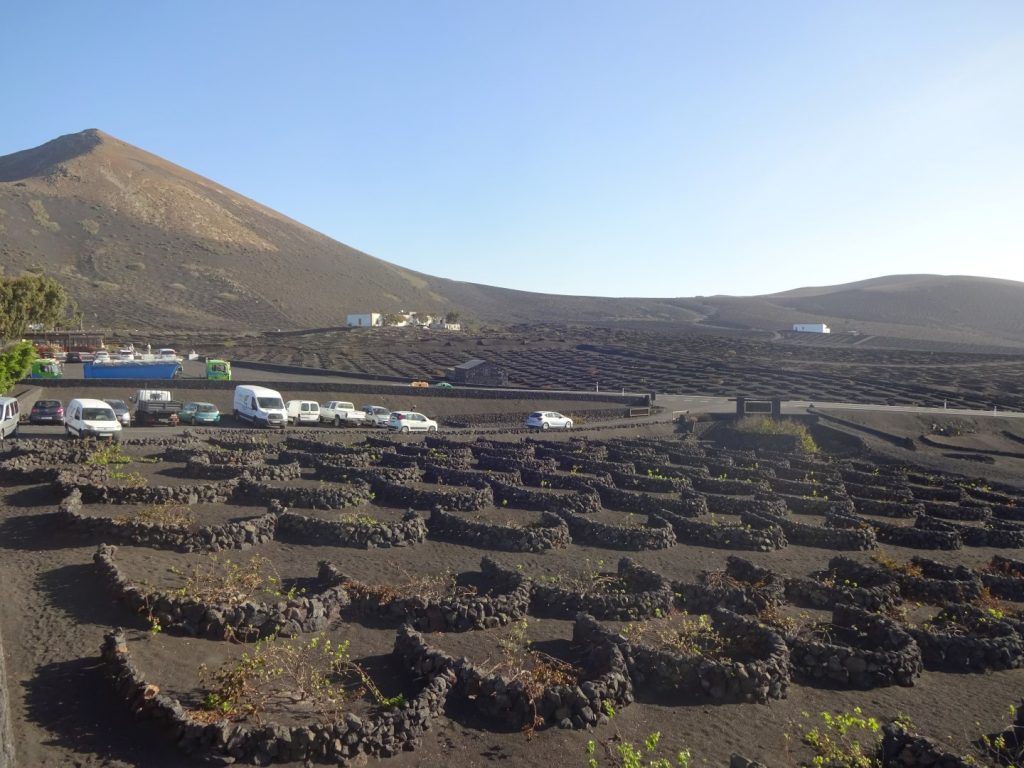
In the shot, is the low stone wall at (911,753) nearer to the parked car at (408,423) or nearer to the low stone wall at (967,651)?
the low stone wall at (967,651)

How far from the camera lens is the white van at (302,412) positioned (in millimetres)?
39572

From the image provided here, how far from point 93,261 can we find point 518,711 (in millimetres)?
115325

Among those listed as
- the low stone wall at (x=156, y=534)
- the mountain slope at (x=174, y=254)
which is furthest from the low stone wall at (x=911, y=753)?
the mountain slope at (x=174, y=254)

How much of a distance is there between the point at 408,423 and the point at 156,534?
23552 millimetres

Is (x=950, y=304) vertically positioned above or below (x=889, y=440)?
above

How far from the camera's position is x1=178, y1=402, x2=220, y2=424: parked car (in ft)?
121

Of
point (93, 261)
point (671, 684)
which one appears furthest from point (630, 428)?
point (93, 261)

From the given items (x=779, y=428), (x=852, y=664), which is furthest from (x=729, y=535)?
(x=779, y=428)

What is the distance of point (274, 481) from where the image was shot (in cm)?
2256

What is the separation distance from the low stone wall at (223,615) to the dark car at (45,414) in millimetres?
25296

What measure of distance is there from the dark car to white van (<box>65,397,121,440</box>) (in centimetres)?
422

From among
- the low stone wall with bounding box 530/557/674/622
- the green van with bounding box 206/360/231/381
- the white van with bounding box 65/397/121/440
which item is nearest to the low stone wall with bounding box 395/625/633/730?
the low stone wall with bounding box 530/557/674/622

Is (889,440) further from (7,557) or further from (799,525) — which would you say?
(7,557)

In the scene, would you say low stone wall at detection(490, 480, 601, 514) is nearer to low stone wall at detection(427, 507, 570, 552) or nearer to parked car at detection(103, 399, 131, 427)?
low stone wall at detection(427, 507, 570, 552)
